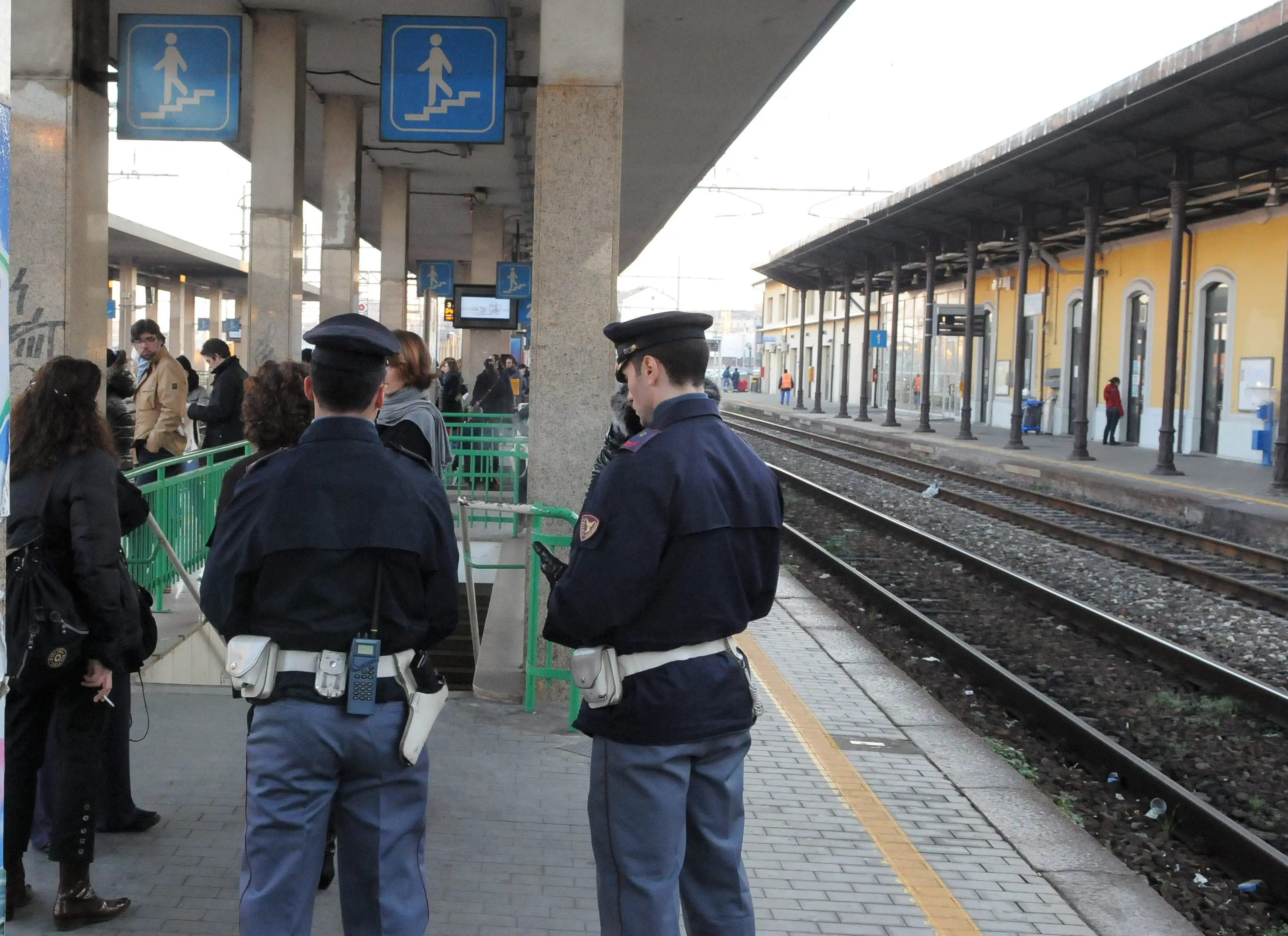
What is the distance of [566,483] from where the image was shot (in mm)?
7004

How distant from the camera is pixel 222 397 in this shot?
11250 mm

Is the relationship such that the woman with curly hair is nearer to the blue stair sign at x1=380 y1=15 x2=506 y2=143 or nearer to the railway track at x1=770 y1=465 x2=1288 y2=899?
the railway track at x1=770 y1=465 x2=1288 y2=899

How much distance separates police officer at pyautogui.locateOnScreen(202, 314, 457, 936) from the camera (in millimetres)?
2977

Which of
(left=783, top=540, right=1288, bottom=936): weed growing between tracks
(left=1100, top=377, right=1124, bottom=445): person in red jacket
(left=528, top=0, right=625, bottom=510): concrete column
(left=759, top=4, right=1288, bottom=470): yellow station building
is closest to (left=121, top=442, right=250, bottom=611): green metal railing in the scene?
(left=528, top=0, right=625, bottom=510): concrete column

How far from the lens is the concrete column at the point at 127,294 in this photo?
4462 centimetres

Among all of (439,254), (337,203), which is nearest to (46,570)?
(337,203)

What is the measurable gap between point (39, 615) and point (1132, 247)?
2948 cm

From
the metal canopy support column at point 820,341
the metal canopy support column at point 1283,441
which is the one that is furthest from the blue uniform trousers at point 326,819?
the metal canopy support column at point 820,341

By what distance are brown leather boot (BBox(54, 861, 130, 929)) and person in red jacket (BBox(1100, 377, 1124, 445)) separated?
27.6 meters

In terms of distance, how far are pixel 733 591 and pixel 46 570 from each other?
222cm

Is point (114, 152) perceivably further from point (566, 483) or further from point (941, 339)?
point (566, 483)

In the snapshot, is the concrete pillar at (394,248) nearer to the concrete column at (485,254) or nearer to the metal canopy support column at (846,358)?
the concrete column at (485,254)

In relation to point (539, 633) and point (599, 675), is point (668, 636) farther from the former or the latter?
point (539, 633)

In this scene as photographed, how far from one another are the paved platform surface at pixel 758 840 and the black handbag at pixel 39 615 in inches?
33.2
